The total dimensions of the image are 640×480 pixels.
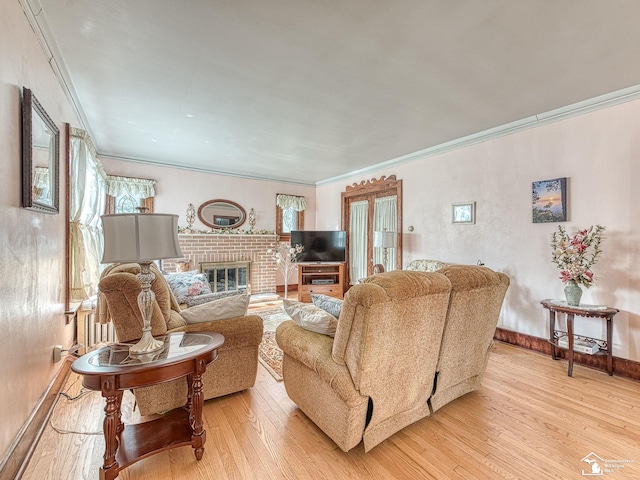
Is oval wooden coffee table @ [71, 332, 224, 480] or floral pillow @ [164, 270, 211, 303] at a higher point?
floral pillow @ [164, 270, 211, 303]

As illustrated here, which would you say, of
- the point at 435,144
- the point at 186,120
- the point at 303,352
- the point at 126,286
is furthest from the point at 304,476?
the point at 435,144

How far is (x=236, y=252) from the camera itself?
5.79 metres

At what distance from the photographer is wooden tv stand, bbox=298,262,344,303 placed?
5.55m

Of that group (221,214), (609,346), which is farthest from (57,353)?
(609,346)

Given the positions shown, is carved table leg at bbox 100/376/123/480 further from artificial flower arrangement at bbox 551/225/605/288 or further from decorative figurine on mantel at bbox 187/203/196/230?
decorative figurine on mantel at bbox 187/203/196/230

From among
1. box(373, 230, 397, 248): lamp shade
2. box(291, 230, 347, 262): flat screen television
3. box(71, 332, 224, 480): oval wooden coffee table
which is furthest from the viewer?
box(291, 230, 347, 262): flat screen television

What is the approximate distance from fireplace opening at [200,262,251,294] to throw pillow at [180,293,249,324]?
3556mm

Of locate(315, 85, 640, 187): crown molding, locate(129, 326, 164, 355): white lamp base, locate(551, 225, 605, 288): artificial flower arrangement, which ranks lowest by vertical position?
locate(129, 326, 164, 355): white lamp base

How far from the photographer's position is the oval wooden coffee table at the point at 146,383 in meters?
1.35

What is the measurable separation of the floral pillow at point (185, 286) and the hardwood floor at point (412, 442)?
3.20 feet

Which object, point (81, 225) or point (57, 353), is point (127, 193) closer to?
point (81, 225)

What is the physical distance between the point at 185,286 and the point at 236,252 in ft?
8.71

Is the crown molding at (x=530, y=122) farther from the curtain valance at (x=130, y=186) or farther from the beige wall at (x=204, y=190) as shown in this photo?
the curtain valance at (x=130, y=186)

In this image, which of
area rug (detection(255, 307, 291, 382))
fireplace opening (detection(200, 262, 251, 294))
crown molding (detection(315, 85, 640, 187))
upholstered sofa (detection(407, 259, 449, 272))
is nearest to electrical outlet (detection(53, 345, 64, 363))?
area rug (detection(255, 307, 291, 382))
